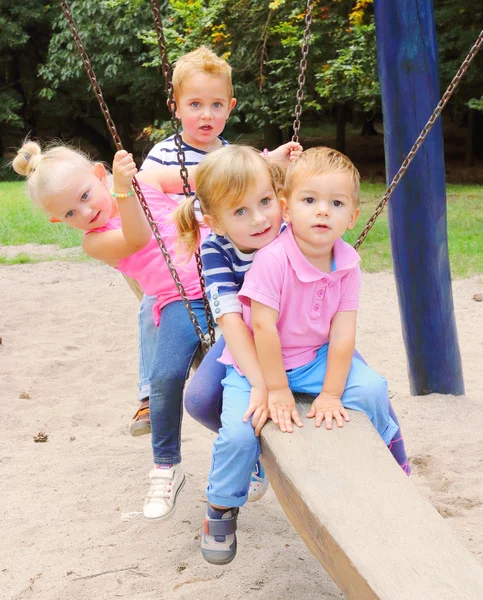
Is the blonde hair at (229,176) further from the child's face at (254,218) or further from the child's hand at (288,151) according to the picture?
the child's hand at (288,151)

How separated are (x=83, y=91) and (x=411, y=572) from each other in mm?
18185

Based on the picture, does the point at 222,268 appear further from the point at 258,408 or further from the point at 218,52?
the point at 218,52

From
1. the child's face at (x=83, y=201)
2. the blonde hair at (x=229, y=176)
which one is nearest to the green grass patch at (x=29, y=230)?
the child's face at (x=83, y=201)

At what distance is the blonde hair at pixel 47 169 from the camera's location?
96.5 inches

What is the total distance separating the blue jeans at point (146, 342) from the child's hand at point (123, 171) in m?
0.55

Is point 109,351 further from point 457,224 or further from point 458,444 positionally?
point 457,224

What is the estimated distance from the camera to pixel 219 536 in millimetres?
2180

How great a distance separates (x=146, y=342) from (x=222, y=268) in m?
0.71

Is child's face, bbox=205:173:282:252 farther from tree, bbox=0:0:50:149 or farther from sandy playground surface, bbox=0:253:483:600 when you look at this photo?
tree, bbox=0:0:50:149

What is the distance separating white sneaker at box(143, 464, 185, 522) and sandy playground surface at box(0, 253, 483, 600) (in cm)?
22

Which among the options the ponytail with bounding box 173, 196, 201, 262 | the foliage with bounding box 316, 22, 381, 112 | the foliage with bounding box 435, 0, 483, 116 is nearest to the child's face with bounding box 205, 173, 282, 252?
the ponytail with bounding box 173, 196, 201, 262

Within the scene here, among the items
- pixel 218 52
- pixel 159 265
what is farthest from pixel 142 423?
pixel 218 52

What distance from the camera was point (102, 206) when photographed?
100 inches

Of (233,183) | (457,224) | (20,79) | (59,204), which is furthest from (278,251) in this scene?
(20,79)
